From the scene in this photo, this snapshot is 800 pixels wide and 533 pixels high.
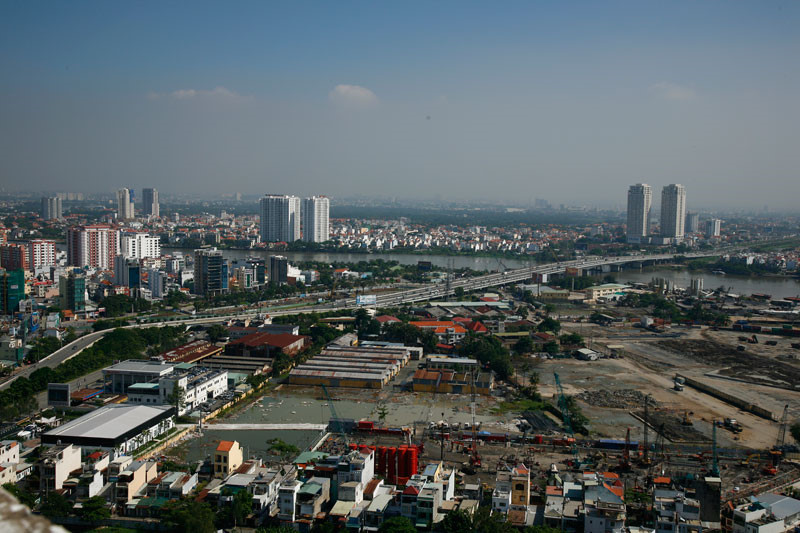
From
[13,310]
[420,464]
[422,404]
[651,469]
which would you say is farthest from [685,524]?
[13,310]

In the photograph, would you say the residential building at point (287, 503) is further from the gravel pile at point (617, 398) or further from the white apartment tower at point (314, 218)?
the white apartment tower at point (314, 218)

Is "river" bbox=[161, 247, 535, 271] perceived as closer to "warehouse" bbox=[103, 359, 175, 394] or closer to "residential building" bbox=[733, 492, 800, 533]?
"warehouse" bbox=[103, 359, 175, 394]

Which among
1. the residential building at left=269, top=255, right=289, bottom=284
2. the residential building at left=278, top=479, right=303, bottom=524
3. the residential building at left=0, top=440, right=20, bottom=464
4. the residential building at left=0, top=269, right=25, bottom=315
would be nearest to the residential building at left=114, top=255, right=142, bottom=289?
the residential building at left=0, top=269, right=25, bottom=315

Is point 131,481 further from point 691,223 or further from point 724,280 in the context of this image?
point 691,223

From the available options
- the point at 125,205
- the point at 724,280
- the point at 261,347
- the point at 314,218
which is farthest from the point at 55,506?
the point at 125,205

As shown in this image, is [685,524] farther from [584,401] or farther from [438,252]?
[438,252]

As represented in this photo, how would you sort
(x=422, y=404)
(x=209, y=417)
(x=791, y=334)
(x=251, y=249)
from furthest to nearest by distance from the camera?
(x=251, y=249) → (x=791, y=334) → (x=422, y=404) → (x=209, y=417)

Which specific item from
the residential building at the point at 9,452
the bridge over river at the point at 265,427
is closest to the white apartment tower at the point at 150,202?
the bridge over river at the point at 265,427
